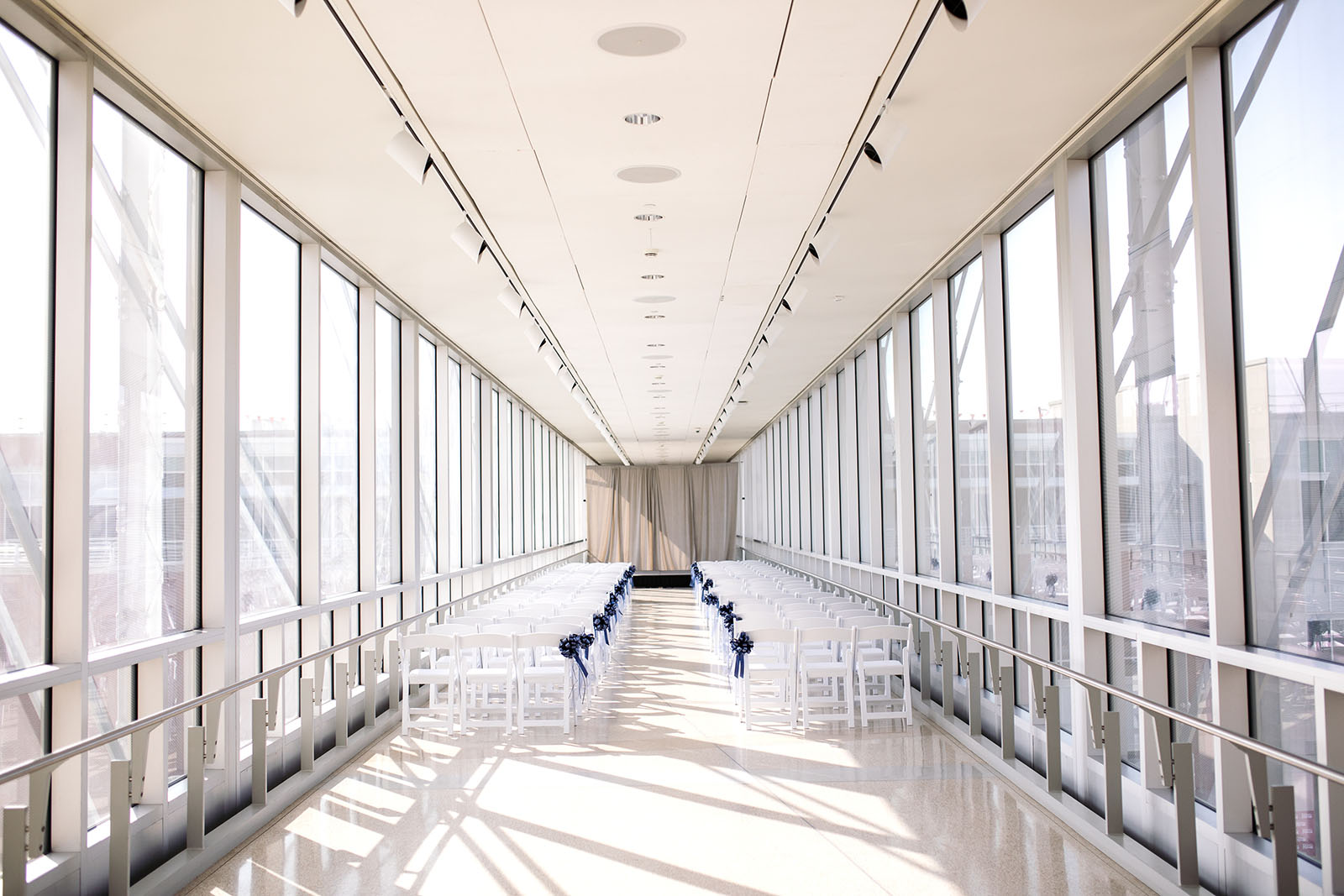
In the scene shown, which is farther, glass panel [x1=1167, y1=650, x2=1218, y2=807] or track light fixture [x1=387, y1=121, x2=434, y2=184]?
track light fixture [x1=387, y1=121, x2=434, y2=184]

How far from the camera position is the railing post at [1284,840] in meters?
3.35

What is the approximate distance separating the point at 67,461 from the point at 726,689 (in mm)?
6950

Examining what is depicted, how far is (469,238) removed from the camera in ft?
23.0

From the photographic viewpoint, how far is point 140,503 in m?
5.16

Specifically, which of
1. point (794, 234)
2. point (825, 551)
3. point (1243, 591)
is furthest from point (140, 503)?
point (825, 551)

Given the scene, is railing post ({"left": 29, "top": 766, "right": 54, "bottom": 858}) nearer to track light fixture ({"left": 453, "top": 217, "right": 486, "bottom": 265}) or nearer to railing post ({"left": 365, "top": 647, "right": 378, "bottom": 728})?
railing post ({"left": 365, "top": 647, "right": 378, "bottom": 728})

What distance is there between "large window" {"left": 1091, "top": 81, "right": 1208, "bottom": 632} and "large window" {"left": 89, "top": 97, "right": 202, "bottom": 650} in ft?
16.1

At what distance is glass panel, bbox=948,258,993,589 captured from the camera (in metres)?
8.13

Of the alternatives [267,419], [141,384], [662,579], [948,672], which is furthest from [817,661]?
[662,579]

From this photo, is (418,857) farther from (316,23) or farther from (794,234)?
(794,234)

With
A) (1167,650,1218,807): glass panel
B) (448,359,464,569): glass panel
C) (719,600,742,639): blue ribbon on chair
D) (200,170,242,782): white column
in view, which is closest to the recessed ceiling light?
(200,170,242,782): white column

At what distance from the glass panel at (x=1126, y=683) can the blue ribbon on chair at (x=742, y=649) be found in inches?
118

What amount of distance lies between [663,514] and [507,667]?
25335mm

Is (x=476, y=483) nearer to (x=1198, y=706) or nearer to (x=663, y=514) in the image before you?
(x=1198, y=706)
